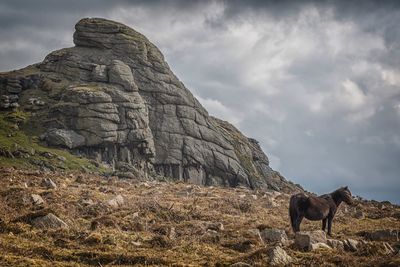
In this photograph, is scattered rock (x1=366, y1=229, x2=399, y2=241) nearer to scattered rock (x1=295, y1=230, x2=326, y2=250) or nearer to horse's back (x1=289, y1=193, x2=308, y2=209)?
horse's back (x1=289, y1=193, x2=308, y2=209)

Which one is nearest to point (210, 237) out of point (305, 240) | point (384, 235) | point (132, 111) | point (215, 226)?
point (215, 226)

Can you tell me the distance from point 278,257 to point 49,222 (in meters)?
9.31

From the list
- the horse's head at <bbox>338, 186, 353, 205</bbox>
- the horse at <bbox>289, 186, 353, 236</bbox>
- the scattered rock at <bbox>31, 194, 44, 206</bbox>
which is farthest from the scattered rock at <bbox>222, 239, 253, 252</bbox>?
the scattered rock at <bbox>31, 194, 44, 206</bbox>

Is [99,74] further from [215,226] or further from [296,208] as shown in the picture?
[296,208]

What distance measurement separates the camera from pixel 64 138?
4171 inches

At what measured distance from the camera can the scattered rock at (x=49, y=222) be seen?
17167mm

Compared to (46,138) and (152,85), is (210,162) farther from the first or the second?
(46,138)

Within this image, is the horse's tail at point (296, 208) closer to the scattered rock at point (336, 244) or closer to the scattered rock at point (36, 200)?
the scattered rock at point (336, 244)

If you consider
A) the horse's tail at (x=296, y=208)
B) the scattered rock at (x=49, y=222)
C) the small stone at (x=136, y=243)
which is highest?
the horse's tail at (x=296, y=208)

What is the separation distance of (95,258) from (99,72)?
11525 cm

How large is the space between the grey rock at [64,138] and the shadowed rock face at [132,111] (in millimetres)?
1352

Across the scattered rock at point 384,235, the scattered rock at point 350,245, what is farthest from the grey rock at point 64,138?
the scattered rock at point 350,245

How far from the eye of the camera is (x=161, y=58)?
5556 inches

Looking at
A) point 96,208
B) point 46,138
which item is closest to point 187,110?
point 46,138
